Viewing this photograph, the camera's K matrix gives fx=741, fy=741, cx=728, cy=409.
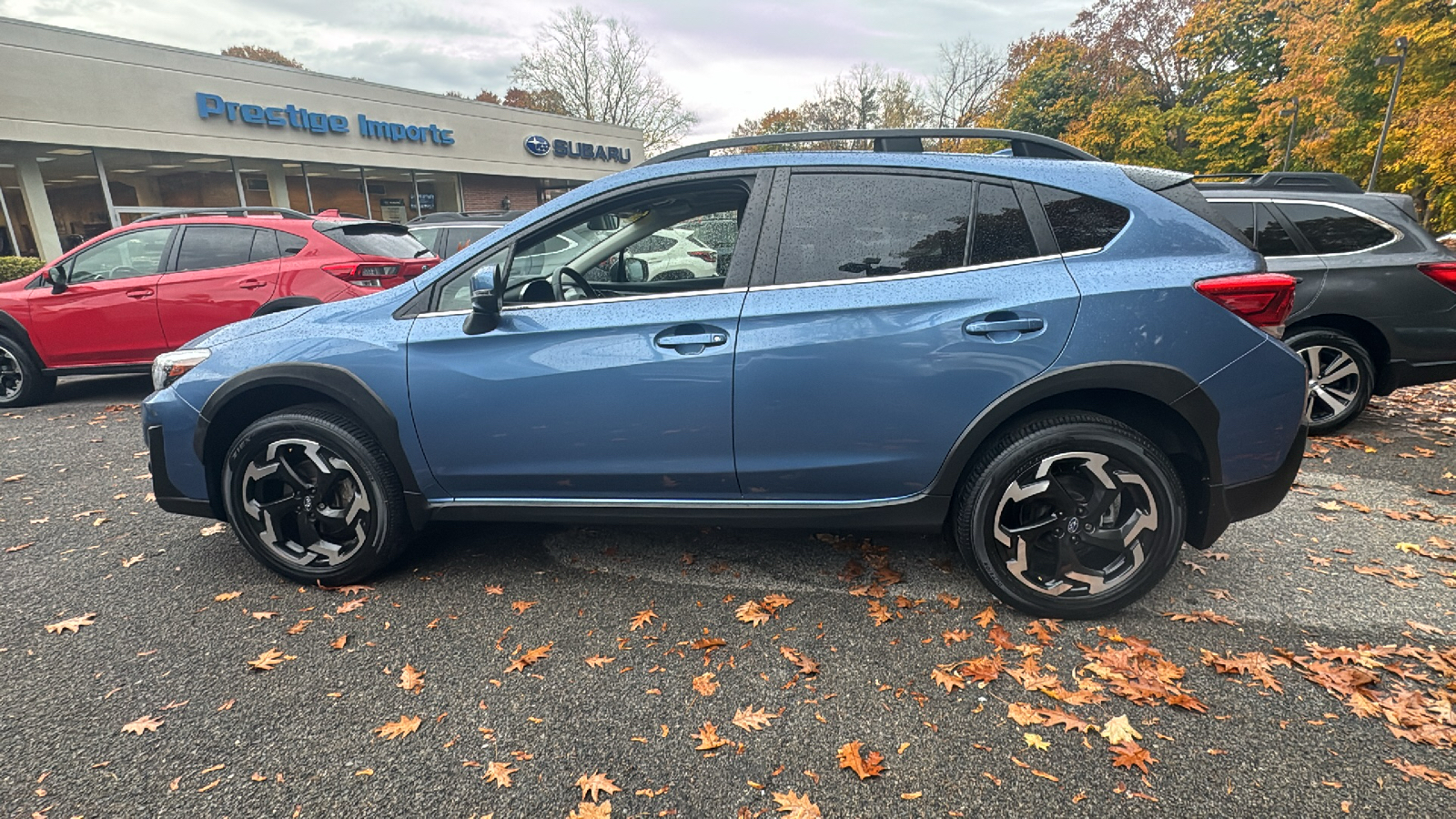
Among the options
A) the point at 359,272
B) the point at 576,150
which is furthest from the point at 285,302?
the point at 576,150

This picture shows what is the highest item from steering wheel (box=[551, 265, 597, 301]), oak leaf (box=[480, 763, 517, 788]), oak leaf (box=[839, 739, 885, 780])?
steering wheel (box=[551, 265, 597, 301])

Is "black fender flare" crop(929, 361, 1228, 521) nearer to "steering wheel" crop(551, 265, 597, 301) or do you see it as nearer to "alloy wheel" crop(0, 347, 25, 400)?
"steering wheel" crop(551, 265, 597, 301)

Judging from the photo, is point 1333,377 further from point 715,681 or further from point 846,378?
point 715,681

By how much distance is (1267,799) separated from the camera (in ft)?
6.61

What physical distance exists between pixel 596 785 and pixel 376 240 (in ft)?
20.9

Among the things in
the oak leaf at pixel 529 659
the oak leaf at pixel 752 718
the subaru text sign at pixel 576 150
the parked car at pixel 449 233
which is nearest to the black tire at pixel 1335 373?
the oak leaf at pixel 752 718

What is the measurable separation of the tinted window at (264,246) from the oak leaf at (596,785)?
636 centimetres

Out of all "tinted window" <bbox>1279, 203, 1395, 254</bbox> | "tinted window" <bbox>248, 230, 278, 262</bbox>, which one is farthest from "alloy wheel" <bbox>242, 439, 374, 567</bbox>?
"tinted window" <bbox>1279, 203, 1395, 254</bbox>

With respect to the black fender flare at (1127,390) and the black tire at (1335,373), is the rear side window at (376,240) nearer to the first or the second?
the black fender flare at (1127,390)

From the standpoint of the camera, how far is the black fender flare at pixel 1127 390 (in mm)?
2623

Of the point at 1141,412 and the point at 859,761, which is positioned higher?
the point at 1141,412

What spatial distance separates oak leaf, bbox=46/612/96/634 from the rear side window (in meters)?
4.29

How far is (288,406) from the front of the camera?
131 inches

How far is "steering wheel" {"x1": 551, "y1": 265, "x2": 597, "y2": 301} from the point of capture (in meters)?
3.26
